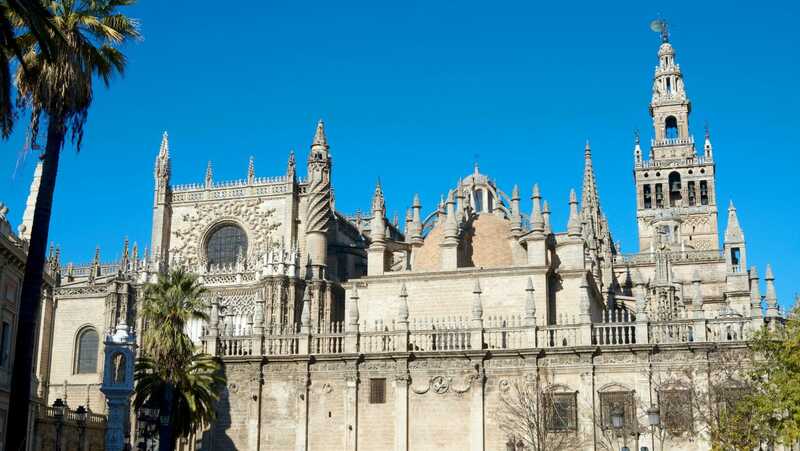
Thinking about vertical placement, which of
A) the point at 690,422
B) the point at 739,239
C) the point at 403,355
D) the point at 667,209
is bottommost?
the point at 690,422

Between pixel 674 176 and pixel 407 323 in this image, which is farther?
pixel 674 176

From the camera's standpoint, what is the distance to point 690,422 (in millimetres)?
32844

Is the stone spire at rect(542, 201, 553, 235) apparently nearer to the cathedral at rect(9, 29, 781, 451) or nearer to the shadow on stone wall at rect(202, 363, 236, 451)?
the cathedral at rect(9, 29, 781, 451)

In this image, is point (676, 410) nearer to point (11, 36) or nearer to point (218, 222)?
point (11, 36)

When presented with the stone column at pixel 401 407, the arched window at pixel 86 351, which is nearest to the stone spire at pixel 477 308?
the stone column at pixel 401 407

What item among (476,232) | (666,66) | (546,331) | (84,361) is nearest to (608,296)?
(476,232)

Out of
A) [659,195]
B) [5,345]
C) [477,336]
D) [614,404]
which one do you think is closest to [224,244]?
[477,336]

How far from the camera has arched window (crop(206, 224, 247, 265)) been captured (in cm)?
5334

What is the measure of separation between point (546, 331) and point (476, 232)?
824cm

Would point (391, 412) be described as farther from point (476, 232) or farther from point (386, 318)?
point (476, 232)

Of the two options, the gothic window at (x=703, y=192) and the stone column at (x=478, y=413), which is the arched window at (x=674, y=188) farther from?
the stone column at (x=478, y=413)

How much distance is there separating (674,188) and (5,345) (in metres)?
59.5

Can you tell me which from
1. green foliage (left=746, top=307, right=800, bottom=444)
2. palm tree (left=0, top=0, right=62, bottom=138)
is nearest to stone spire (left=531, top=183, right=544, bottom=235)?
green foliage (left=746, top=307, right=800, bottom=444)

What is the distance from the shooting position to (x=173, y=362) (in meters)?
33.2
